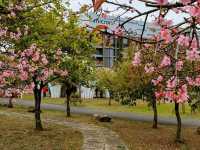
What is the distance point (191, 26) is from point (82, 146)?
16.2m

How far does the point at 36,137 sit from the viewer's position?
23.5 metres

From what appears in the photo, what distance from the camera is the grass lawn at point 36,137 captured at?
67.2 feet

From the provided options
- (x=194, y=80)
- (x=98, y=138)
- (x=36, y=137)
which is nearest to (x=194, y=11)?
(x=194, y=80)

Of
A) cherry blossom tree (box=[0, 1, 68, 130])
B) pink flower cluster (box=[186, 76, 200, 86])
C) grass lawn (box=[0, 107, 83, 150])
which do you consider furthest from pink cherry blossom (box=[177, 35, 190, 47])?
grass lawn (box=[0, 107, 83, 150])

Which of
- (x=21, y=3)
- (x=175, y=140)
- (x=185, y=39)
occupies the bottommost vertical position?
(x=175, y=140)

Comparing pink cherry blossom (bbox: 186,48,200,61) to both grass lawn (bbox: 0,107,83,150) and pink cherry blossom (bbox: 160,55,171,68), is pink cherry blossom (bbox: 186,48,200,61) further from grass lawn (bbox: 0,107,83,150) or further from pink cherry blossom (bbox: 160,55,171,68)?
grass lawn (bbox: 0,107,83,150)

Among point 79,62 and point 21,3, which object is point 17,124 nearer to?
point 79,62

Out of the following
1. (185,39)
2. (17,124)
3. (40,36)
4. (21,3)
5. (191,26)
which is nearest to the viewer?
(191,26)

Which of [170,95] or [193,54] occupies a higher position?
[193,54]

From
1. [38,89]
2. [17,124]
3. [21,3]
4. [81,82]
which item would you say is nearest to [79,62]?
[38,89]

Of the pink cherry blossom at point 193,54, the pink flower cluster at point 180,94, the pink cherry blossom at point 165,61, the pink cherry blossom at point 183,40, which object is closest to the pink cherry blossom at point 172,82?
the pink flower cluster at point 180,94

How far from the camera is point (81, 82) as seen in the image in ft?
115

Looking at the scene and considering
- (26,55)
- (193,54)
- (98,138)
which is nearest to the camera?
(193,54)

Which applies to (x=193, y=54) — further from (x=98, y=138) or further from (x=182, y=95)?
(x=98, y=138)
